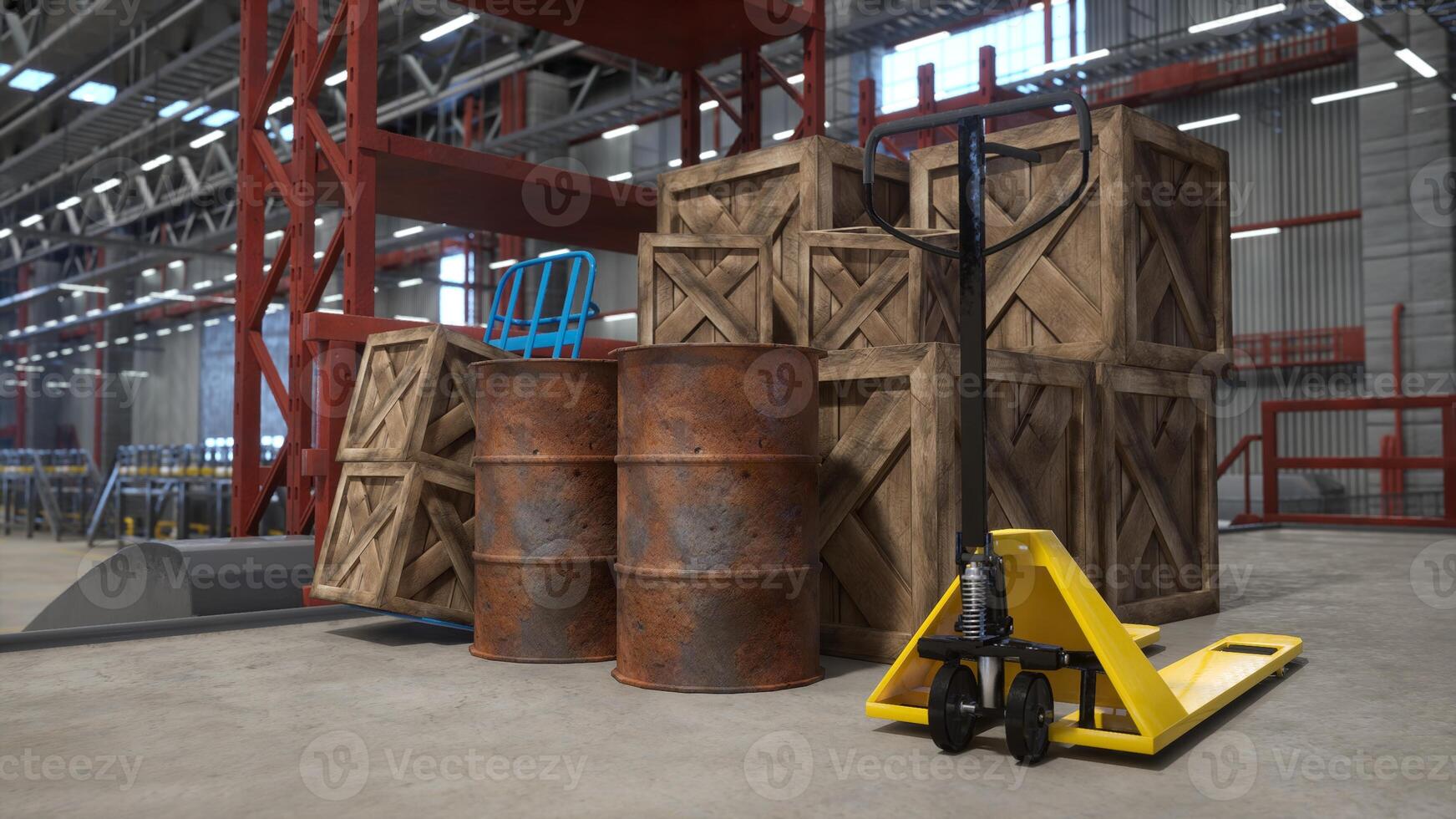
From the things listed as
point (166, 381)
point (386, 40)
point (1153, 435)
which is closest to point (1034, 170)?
point (1153, 435)

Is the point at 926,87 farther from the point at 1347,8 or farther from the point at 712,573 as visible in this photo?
the point at 712,573

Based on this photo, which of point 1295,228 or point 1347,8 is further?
point 1295,228

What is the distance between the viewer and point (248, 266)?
27.0 feet

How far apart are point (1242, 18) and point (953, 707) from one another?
16379mm

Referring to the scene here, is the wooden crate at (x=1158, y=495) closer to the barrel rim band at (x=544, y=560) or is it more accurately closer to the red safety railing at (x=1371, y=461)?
the barrel rim band at (x=544, y=560)

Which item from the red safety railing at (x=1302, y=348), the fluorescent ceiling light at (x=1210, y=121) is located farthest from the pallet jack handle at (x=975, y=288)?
the red safety railing at (x=1302, y=348)

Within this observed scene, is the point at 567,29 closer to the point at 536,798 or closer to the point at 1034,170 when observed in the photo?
the point at 1034,170

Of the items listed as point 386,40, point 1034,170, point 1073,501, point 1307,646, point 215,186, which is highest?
point 386,40

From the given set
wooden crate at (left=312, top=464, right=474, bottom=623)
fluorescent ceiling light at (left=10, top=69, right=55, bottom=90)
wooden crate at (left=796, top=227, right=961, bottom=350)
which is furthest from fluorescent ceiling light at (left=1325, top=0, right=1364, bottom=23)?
fluorescent ceiling light at (left=10, top=69, right=55, bottom=90)

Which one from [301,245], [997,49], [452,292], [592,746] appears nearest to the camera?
[592,746]

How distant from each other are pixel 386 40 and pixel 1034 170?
17996 millimetres

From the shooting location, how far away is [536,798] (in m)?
2.84

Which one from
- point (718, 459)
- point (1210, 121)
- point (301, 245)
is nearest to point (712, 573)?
point (718, 459)

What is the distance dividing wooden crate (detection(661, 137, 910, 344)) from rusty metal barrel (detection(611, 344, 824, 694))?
1.64 m
